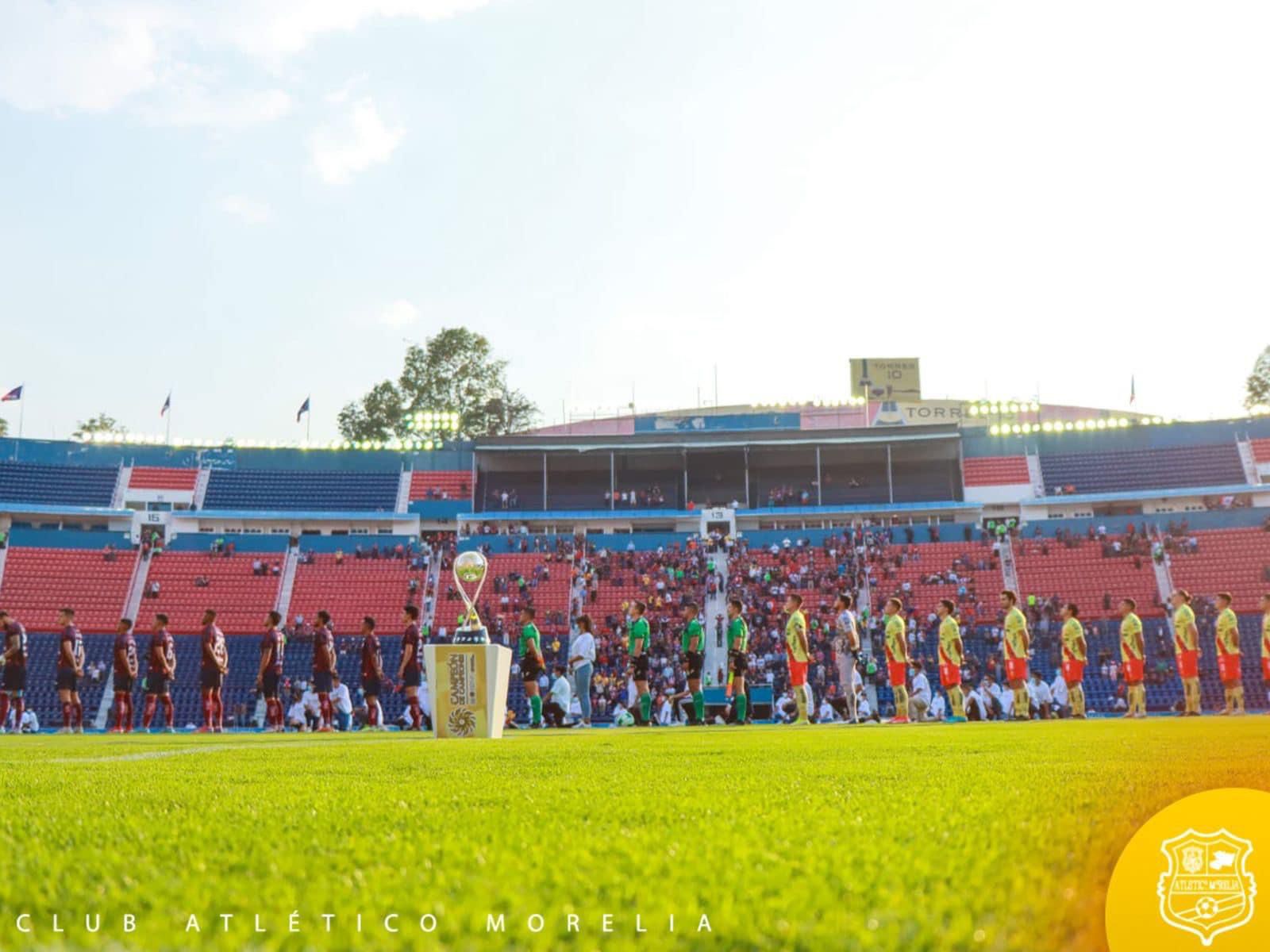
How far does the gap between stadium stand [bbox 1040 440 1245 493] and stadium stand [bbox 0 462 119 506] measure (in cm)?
4484

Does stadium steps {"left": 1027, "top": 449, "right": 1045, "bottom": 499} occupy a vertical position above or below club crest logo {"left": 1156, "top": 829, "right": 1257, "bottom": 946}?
above

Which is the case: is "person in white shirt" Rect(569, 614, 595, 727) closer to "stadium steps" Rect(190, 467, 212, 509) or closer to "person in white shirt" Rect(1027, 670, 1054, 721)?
"person in white shirt" Rect(1027, 670, 1054, 721)

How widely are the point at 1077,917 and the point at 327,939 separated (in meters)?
1.57

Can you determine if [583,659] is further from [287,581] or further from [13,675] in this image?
[287,581]

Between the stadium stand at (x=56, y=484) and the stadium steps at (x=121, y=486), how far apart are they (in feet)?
0.47

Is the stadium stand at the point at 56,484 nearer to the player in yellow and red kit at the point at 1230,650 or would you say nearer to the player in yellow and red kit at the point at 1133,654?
the player in yellow and red kit at the point at 1133,654

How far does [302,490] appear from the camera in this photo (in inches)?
2186

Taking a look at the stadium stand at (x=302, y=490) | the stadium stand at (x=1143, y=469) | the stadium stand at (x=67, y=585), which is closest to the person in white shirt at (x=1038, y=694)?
the stadium stand at (x=1143, y=469)

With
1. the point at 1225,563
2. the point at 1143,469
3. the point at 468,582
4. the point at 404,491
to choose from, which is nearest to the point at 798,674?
the point at 468,582

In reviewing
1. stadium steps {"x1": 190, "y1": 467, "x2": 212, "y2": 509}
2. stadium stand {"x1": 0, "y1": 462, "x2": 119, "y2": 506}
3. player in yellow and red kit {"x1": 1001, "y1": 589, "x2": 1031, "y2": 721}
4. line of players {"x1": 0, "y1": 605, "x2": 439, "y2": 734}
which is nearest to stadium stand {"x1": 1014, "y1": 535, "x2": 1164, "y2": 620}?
player in yellow and red kit {"x1": 1001, "y1": 589, "x2": 1031, "y2": 721}

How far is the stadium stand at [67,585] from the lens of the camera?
148 feet

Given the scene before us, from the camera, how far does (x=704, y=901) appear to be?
245 centimetres

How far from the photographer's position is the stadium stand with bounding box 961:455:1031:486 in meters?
54.9

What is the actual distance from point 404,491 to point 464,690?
4256 centimetres
